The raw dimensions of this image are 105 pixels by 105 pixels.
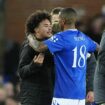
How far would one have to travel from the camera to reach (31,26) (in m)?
10.7

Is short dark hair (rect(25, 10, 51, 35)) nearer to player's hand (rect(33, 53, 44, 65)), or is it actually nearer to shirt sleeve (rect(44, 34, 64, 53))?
player's hand (rect(33, 53, 44, 65))

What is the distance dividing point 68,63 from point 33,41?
1.87 ft

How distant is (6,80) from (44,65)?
5179 millimetres

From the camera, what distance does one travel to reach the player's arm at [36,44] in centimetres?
1018

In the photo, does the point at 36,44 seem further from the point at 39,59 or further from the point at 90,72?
the point at 90,72

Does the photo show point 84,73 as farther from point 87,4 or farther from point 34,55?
point 87,4

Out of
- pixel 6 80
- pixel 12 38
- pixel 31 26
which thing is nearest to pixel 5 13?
pixel 12 38

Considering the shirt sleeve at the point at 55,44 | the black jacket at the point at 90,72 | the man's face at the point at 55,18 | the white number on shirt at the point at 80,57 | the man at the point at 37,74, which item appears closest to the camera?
the shirt sleeve at the point at 55,44

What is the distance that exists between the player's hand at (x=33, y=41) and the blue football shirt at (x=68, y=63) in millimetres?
290

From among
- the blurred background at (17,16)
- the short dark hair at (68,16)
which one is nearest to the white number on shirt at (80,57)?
the short dark hair at (68,16)

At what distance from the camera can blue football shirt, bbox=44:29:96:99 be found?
33.1 feet

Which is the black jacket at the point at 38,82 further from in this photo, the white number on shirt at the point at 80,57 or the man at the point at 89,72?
the man at the point at 89,72

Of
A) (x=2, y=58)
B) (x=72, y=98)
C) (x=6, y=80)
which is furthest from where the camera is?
(x=2, y=58)

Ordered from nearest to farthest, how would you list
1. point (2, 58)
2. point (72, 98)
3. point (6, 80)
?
point (72, 98) < point (6, 80) < point (2, 58)
